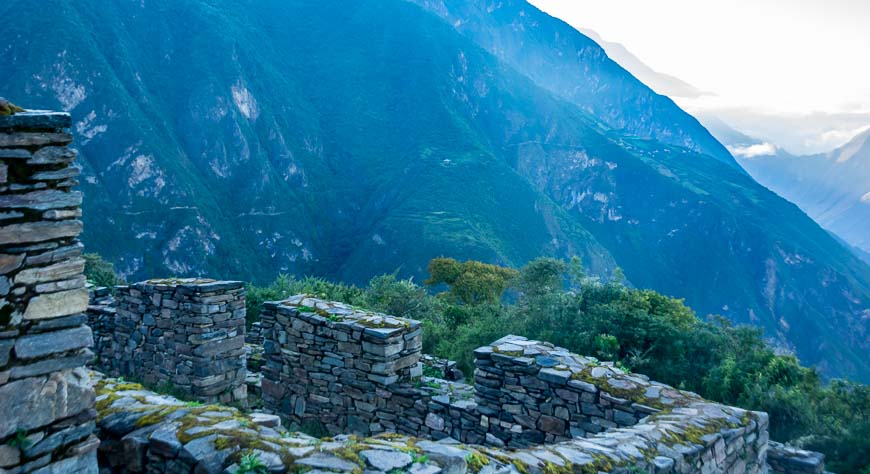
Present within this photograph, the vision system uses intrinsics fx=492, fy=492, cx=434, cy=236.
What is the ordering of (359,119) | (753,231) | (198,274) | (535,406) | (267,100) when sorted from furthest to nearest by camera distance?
(359,119), (267,100), (753,231), (198,274), (535,406)

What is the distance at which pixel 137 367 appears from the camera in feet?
29.8

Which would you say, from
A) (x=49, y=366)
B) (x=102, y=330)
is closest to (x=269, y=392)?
(x=102, y=330)

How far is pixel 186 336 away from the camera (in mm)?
8141

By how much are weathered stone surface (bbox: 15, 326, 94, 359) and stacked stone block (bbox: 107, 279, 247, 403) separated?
14.8 feet

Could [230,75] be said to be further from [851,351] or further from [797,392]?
[851,351]

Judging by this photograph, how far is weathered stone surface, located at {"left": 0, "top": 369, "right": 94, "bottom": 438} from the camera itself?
3.23m

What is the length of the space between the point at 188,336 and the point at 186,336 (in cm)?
5

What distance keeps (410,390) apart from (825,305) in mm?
119959

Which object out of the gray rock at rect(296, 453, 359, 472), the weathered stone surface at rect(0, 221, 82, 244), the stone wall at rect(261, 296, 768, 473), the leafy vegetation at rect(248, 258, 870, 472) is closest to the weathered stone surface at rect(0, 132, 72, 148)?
the weathered stone surface at rect(0, 221, 82, 244)

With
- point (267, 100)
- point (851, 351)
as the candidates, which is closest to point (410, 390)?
point (851, 351)

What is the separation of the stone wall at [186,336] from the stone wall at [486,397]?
0.71 m

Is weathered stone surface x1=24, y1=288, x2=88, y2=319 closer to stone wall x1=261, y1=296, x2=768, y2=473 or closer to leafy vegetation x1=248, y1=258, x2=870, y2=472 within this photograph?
stone wall x1=261, y1=296, x2=768, y2=473

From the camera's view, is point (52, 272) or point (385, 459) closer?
point (52, 272)

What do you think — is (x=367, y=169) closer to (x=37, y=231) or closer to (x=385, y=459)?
(x=37, y=231)
